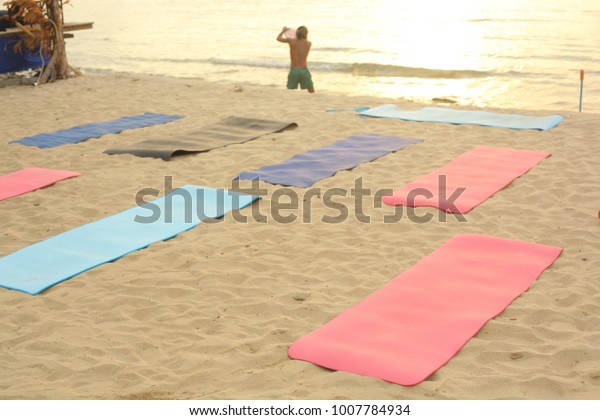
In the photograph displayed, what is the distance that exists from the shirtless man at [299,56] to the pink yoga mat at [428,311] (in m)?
5.44

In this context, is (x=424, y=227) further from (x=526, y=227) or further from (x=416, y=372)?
(x=416, y=372)

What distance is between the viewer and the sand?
269 cm

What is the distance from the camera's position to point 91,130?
22.6 feet

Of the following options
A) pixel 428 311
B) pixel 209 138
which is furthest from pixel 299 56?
pixel 428 311

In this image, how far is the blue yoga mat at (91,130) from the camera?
6488 millimetres

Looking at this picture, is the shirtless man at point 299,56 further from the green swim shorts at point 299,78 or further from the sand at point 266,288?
the sand at point 266,288

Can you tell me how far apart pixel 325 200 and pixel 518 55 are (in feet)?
42.0

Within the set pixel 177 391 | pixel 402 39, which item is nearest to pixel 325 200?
pixel 177 391

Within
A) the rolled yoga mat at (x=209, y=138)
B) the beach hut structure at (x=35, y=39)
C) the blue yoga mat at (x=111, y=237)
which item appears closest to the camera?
the blue yoga mat at (x=111, y=237)

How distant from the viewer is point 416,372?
8.87ft

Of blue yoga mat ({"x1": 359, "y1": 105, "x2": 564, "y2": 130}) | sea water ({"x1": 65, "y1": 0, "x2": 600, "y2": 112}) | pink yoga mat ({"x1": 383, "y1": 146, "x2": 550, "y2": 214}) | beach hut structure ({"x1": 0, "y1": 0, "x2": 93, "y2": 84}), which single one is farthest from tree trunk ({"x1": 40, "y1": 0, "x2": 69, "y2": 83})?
pink yoga mat ({"x1": 383, "y1": 146, "x2": 550, "y2": 214})

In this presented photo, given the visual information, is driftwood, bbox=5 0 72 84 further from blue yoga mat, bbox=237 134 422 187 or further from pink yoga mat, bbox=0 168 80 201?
blue yoga mat, bbox=237 134 422 187

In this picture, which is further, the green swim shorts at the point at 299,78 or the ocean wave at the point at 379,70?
the ocean wave at the point at 379,70

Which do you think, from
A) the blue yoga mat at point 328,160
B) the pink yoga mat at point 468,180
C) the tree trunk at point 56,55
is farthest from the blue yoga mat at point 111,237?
the tree trunk at point 56,55
